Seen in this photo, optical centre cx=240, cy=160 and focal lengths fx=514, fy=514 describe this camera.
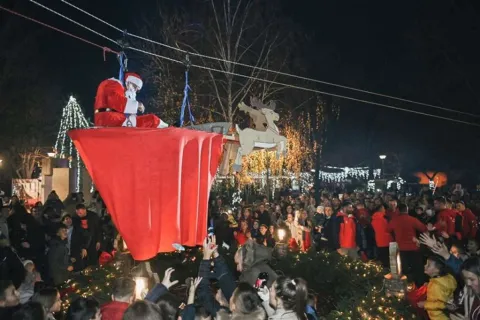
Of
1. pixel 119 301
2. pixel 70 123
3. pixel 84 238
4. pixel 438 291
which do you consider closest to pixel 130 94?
pixel 119 301

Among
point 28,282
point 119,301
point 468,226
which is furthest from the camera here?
point 468,226

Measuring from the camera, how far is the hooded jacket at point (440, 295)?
6371 mm

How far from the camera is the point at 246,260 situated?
7.05 meters

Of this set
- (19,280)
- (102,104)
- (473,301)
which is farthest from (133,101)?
(473,301)

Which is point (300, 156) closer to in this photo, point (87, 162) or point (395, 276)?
point (395, 276)

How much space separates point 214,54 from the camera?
23781mm

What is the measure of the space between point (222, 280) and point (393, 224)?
237 inches

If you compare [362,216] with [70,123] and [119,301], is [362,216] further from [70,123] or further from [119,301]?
[70,123]

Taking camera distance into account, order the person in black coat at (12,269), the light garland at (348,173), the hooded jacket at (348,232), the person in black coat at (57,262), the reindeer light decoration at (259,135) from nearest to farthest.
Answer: the reindeer light decoration at (259,135), the person in black coat at (12,269), the person in black coat at (57,262), the hooded jacket at (348,232), the light garland at (348,173)

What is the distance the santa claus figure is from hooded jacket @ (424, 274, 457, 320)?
4.28 meters

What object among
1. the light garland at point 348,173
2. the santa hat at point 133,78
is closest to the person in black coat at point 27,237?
the santa hat at point 133,78

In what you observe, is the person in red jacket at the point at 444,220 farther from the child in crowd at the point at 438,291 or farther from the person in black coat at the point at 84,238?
the person in black coat at the point at 84,238

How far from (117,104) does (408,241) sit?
739cm

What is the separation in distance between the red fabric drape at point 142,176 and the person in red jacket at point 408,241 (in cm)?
614
